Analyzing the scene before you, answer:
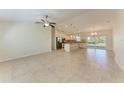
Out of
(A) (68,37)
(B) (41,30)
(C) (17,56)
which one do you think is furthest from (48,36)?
(A) (68,37)

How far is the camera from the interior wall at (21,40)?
6.22 metres

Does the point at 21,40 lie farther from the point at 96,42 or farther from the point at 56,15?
the point at 96,42

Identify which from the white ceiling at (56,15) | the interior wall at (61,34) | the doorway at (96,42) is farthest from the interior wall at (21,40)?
the doorway at (96,42)

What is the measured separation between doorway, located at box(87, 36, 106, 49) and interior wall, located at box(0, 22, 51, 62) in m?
6.11

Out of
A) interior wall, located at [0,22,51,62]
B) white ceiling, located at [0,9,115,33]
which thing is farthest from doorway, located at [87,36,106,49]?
interior wall, located at [0,22,51,62]

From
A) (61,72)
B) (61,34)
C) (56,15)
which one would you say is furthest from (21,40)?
(61,34)

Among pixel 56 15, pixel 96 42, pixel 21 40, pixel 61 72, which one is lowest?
pixel 61 72

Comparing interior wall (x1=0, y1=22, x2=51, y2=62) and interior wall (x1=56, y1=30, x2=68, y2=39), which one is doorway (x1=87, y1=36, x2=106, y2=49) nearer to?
interior wall (x1=56, y1=30, x2=68, y2=39)

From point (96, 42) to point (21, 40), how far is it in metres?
9.09

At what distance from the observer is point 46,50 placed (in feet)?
32.6

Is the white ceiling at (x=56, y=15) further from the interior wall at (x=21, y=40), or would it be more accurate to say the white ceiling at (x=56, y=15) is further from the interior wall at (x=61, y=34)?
the interior wall at (x=61, y=34)

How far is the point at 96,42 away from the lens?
13266mm

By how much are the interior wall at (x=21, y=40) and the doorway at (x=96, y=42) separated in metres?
6.11
